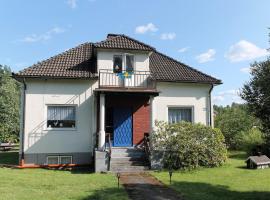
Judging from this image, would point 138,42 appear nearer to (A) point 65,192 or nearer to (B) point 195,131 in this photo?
(B) point 195,131

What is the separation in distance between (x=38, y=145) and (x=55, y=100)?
275 centimetres

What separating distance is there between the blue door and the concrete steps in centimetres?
133

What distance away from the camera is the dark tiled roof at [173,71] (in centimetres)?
2067

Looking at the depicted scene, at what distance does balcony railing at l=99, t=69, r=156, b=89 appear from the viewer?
19.6m

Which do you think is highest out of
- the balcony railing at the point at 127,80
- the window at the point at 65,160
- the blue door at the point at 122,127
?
the balcony railing at the point at 127,80

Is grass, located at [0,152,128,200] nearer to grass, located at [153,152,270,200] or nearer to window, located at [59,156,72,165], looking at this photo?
grass, located at [153,152,270,200]

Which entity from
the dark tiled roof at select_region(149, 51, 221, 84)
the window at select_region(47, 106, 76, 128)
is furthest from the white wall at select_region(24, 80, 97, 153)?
the dark tiled roof at select_region(149, 51, 221, 84)

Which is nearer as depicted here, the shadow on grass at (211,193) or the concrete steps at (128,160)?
the shadow on grass at (211,193)

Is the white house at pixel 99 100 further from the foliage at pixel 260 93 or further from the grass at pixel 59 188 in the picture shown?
the foliage at pixel 260 93

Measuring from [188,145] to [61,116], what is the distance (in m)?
7.56

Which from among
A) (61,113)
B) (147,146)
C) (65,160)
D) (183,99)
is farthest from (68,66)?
(183,99)

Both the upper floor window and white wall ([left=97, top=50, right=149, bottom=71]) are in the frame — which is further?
the upper floor window

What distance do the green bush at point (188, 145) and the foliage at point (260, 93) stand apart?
718cm

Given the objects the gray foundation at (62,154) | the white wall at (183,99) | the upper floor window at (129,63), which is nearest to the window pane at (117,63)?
the upper floor window at (129,63)
